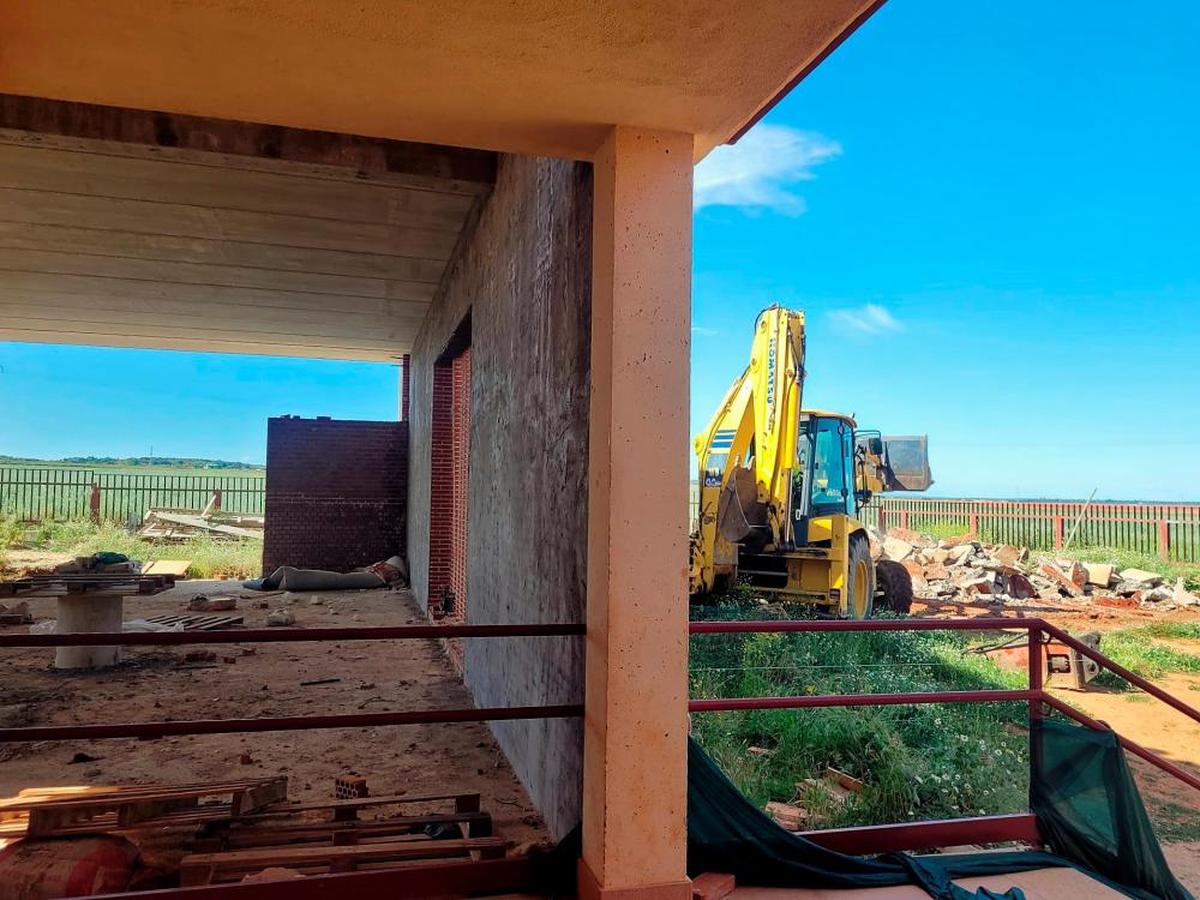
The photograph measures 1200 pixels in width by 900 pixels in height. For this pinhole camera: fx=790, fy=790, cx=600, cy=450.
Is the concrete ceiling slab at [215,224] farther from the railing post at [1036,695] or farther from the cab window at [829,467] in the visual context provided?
the cab window at [829,467]

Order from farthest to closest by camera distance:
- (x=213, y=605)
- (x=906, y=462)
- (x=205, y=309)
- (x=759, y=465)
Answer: (x=906, y=462), (x=213, y=605), (x=205, y=309), (x=759, y=465)

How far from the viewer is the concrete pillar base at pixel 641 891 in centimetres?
250

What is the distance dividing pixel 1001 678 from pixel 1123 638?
4.07 metres

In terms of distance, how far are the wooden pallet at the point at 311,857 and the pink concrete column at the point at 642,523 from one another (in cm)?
76

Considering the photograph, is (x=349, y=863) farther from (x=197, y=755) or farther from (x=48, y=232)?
(x=48, y=232)

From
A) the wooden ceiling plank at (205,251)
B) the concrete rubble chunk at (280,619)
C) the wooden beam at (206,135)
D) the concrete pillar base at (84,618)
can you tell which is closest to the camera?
the wooden beam at (206,135)

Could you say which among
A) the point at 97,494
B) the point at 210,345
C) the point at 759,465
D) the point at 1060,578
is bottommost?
the point at 1060,578

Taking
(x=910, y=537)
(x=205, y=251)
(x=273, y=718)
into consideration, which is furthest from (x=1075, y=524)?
(x=273, y=718)

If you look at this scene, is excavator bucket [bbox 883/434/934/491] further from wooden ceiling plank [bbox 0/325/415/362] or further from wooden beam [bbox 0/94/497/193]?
wooden beam [bbox 0/94/497/193]

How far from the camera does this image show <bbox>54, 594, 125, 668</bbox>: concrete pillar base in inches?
254

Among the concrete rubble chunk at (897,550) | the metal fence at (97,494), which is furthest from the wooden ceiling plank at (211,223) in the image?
the metal fence at (97,494)

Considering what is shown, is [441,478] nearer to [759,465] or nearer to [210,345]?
[759,465]

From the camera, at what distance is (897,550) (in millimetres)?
17953

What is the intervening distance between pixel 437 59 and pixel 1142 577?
16197 mm
